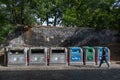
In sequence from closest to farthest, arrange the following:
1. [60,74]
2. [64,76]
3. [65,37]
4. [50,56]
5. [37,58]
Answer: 1. [64,76]
2. [60,74]
3. [37,58]
4. [50,56]
5. [65,37]

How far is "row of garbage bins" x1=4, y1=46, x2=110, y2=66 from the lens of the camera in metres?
31.0

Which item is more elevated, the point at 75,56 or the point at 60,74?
the point at 75,56

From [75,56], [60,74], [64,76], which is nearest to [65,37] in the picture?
[75,56]

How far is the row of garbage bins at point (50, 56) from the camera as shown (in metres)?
31.0

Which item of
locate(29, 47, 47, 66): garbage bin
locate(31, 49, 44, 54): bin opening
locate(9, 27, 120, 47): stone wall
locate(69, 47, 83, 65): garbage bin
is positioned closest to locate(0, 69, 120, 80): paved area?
locate(29, 47, 47, 66): garbage bin

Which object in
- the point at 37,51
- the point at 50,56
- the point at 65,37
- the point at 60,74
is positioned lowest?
the point at 60,74

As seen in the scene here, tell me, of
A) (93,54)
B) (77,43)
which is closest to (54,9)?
(77,43)

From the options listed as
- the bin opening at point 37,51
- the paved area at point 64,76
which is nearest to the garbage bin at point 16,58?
the bin opening at point 37,51

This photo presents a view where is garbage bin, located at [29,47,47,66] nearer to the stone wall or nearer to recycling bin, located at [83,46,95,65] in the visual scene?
recycling bin, located at [83,46,95,65]

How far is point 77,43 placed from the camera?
132ft

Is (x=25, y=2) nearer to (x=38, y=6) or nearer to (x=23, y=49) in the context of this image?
(x=38, y=6)

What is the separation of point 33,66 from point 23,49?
1666mm

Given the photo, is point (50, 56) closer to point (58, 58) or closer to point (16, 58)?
point (58, 58)

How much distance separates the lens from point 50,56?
31328 millimetres
